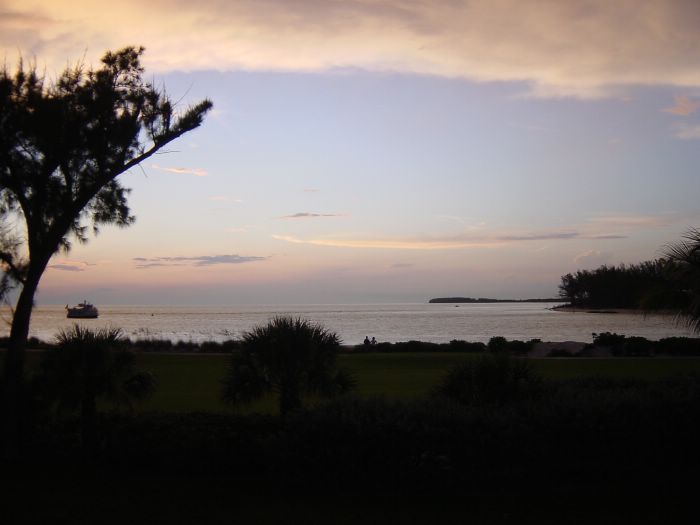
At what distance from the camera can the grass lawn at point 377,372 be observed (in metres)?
16.4

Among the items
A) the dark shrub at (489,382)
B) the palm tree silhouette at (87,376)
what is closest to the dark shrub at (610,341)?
the dark shrub at (489,382)

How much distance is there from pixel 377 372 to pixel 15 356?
51.5 ft

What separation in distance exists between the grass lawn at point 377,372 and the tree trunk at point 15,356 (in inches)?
167

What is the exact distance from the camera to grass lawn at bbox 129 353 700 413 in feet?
53.9

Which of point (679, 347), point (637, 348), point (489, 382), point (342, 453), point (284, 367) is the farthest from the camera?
point (637, 348)

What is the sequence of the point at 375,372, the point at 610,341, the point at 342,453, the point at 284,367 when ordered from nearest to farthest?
the point at 342,453 < the point at 284,367 < the point at 375,372 < the point at 610,341

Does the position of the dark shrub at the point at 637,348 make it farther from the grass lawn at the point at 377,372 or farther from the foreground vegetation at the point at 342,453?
the foreground vegetation at the point at 342,453

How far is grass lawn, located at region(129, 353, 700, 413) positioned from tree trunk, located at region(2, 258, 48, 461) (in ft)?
13.9

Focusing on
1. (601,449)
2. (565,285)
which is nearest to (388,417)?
(601,449)

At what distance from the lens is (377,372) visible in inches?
973

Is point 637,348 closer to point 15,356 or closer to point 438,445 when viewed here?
point 438,445

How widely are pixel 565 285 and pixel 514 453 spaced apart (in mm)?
140723

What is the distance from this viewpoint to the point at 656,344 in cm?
3575

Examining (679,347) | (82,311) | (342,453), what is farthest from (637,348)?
(82,311)
